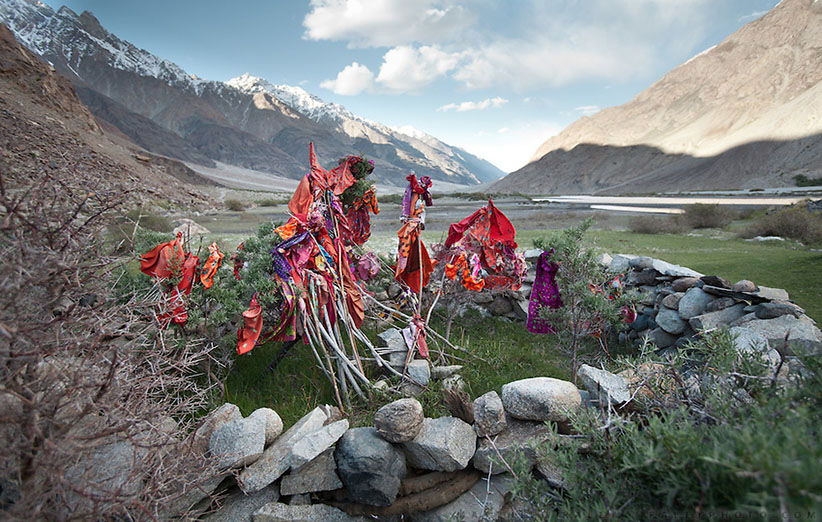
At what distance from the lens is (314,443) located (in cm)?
222

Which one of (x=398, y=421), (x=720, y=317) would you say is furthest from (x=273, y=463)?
(x=720, y=317)

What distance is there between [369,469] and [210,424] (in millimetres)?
1066

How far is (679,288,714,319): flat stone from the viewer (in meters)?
4.15

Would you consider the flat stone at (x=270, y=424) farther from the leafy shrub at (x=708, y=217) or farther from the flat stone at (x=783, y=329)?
the leafy shrub at (x=708, y=217)

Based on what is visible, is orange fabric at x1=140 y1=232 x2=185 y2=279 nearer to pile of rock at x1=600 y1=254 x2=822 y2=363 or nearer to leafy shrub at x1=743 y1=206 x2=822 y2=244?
pile of rock at x1=600 y1=254 x2=822 y2=363

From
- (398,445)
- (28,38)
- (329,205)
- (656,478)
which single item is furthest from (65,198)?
(28,38)

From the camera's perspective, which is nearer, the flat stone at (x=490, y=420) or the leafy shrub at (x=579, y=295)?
the flat stone at (x=490, y=420)

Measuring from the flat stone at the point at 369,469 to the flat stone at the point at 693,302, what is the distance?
12.8 ft

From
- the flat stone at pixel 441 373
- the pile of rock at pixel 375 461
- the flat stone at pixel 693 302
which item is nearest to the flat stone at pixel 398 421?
the pile of rock at pixel 375 461

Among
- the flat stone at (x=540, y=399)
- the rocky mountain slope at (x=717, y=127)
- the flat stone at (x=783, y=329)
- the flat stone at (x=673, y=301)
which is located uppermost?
the rocky mountain slope at (x=717, y=127)

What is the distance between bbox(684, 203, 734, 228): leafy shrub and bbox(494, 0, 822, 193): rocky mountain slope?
42700mm

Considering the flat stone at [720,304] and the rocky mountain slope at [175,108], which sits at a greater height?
the rocky mountain slope at [175,108]

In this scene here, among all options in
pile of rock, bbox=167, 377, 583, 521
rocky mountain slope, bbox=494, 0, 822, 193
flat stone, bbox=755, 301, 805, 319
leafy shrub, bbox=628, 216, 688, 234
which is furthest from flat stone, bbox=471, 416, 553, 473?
rocky mountain slope, bbox=494, 0, 822, 193

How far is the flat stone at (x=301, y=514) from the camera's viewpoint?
2.20 meters
